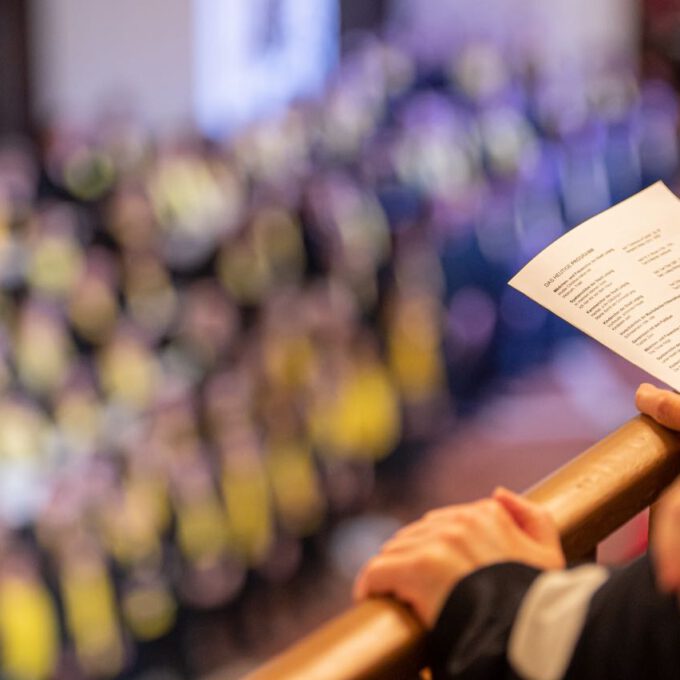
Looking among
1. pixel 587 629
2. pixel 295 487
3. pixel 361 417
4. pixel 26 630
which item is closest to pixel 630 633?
pixel 587 629

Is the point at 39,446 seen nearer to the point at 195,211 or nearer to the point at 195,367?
the point at 195,367

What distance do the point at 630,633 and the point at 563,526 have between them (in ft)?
0.50

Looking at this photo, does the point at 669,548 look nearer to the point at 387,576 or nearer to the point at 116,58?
the point at 387,576

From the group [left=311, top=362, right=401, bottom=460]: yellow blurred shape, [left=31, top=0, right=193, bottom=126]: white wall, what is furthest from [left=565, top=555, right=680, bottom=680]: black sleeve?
[left=31, top=0, right=193, bottom=126]: white wall

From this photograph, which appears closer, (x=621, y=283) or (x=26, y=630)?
(x=621, y=283)

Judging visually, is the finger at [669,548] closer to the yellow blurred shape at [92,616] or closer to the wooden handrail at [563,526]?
the wooden handrail at [563,526]

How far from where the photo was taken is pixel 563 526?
2.21 feet

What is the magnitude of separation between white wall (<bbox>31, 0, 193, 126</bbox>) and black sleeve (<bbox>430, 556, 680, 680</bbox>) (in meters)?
3.81

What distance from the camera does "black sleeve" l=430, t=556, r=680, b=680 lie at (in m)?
0.51

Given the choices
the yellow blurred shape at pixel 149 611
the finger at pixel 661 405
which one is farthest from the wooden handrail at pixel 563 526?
the yellow blurred shape at pixel 149 611

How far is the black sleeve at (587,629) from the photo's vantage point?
0.51 metres

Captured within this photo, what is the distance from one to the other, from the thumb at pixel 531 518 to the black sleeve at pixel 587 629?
0.05 meters

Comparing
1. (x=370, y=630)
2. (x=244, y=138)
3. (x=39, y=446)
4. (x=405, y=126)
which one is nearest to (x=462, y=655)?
(x=370, y=630)

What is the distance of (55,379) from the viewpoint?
2943 mm
